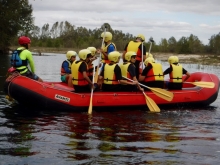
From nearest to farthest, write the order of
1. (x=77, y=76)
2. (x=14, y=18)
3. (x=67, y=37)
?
(x=77, y=76) < (x=14, y=18) < (x=67, y=37)

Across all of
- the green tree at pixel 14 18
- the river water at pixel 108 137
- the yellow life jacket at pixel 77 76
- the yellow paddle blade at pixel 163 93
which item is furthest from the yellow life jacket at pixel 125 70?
the green tree at pixel 14 18

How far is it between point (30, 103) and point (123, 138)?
356 cm

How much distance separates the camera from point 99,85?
11.4m

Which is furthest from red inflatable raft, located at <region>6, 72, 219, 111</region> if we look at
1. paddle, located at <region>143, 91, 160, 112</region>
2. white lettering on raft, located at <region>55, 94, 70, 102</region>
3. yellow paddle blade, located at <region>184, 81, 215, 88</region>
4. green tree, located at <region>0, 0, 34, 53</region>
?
green tree, located at <region>0, 0, 34, 53</region>

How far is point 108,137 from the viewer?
8000 mm

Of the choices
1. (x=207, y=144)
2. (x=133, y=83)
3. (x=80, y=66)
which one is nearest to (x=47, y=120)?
(x=80, y=66)

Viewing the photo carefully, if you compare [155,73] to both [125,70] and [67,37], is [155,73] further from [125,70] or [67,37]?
[67,37]

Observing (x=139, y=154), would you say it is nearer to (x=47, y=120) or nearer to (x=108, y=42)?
(x=47, y=120)

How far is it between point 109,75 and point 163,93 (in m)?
1.53

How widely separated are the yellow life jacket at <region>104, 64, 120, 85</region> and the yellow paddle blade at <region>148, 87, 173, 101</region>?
1.08 m

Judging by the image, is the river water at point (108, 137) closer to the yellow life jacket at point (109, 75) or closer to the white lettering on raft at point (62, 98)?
the white lettering on raft at point (62, 98)

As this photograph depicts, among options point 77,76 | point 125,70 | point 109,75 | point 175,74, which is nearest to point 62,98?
point 77,76

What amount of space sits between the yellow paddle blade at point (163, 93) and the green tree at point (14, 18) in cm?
2787

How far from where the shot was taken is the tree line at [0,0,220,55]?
3812 cm
